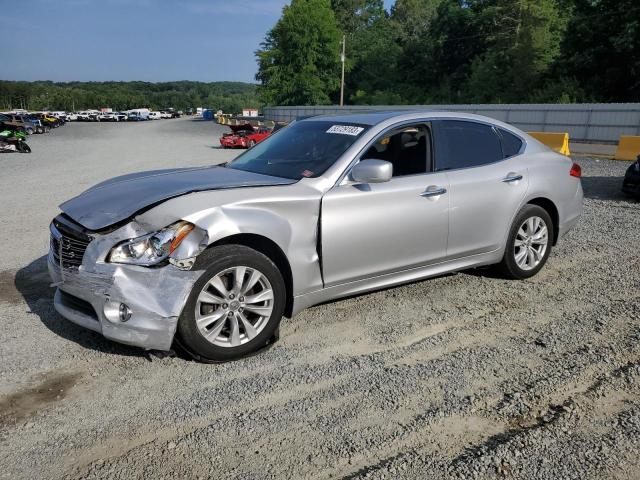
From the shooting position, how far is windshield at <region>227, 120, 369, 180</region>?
438 centimetres

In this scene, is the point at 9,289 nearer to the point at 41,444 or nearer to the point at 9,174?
the point at 41,444

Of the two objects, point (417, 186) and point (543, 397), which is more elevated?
point (417, 186)

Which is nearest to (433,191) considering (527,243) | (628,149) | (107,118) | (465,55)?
(527,243)

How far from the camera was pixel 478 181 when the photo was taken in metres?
4.88

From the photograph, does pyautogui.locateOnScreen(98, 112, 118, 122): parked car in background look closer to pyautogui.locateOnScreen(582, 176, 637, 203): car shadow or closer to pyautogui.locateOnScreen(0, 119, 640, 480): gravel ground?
pyautogui.locateOnScreen(582, 176, 637, 203): car shadow

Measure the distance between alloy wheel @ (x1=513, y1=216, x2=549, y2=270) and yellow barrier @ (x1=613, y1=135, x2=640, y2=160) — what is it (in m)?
14.6

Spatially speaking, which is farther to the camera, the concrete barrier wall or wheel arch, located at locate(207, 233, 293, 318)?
the concrete barrier wall

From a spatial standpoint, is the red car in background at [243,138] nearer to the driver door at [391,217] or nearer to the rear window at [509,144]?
the rear window at [509,144]

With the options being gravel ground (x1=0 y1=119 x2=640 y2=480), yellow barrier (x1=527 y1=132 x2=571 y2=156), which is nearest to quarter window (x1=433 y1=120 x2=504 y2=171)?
gravel ground (x1=0 y1=119 x2=640 y2=480)

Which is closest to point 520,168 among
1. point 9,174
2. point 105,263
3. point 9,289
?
point 105,263

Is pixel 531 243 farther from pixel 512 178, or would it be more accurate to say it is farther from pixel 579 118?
pixel 579 118

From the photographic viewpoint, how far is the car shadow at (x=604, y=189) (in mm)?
10547

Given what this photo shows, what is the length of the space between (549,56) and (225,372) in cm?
5490

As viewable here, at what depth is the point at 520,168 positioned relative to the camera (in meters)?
5.27
